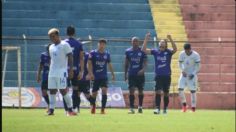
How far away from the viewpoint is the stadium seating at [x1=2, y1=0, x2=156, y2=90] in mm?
32531

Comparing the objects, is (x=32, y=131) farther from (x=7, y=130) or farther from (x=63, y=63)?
(x=63, y=63)

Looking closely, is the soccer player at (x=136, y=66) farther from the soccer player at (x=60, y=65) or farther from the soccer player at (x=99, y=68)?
the soccer player at (x=60, y=65)

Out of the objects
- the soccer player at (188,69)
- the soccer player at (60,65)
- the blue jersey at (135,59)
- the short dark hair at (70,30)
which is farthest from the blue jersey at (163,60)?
the soccer player at (60,65)

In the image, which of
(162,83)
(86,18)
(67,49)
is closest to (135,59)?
(162,83)

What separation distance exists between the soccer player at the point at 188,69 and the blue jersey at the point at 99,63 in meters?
Result: 3.30

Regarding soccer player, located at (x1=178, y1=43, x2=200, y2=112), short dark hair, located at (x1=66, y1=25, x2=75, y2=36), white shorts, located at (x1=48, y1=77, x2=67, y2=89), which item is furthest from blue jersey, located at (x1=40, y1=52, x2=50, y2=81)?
soccer player, located at (x1=178, y1=43, x2=200, y2=112)

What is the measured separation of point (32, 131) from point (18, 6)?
23.3 metres

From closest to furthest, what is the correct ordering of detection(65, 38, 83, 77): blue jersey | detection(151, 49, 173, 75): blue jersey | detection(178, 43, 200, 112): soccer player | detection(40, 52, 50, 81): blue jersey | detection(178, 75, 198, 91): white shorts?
detection(65, 38, 83, 77): blue jersey, detection(40, 52, 50, 81): blue jersey, detection(151, 49, 173, 75): blue jersey, detection(178, 43, 200, 112): soccer player, detection(178, 75, 198, 91): white shorts

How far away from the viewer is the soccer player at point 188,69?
23031 mm

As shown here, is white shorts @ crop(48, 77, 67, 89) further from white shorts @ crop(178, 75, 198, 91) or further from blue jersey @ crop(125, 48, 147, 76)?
white shorts @ crop(178, 75, 198, 91)

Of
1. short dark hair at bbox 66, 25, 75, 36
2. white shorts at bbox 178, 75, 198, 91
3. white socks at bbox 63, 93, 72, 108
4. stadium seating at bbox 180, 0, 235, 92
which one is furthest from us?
stadium seating at bbox 180, 0, 235, 92

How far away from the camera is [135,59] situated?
21.6m

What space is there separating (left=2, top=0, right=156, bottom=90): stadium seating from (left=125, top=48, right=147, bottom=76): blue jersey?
811 centimetres

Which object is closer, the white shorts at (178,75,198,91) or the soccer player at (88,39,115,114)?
the soccer player at (88,39,115,114)
